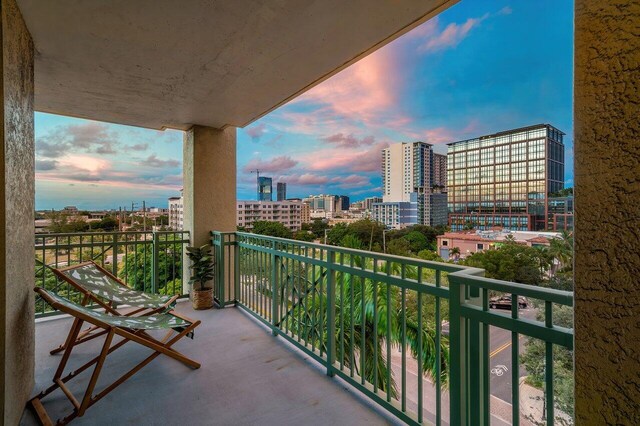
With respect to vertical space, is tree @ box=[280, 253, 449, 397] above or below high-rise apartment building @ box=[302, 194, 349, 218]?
below

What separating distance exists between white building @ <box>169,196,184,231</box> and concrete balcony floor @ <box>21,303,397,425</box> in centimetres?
203

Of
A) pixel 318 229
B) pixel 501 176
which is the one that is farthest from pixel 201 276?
pixel 501 176

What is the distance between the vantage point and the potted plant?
3.97m

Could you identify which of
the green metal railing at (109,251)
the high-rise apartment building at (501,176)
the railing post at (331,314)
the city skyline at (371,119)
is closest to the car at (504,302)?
the city skyline at (371,119)

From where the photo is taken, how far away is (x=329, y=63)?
99.7 inches

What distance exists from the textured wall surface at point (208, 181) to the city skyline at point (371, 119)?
8.9 inches

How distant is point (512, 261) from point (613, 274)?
2.85 metres

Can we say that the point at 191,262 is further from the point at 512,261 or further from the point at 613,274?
the point at 613,274

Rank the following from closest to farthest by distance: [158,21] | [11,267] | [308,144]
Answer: [11,267] → [158,21] → [308,144]

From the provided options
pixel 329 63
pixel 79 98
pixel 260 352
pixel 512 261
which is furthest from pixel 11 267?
pixel 512 261

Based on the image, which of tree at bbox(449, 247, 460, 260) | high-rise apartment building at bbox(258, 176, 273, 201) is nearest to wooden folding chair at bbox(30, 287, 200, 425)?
tree at bbox(449, 247, 460, 260)

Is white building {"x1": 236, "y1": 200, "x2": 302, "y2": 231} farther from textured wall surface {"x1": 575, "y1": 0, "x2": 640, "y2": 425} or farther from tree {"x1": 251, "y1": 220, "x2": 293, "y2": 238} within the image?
textured wall surface {"x1": 575, "y1": 0, "x2": 640, "y2": 425}

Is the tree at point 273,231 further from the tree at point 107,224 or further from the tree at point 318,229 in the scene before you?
the tree at point 107,224

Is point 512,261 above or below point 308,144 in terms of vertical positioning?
below
